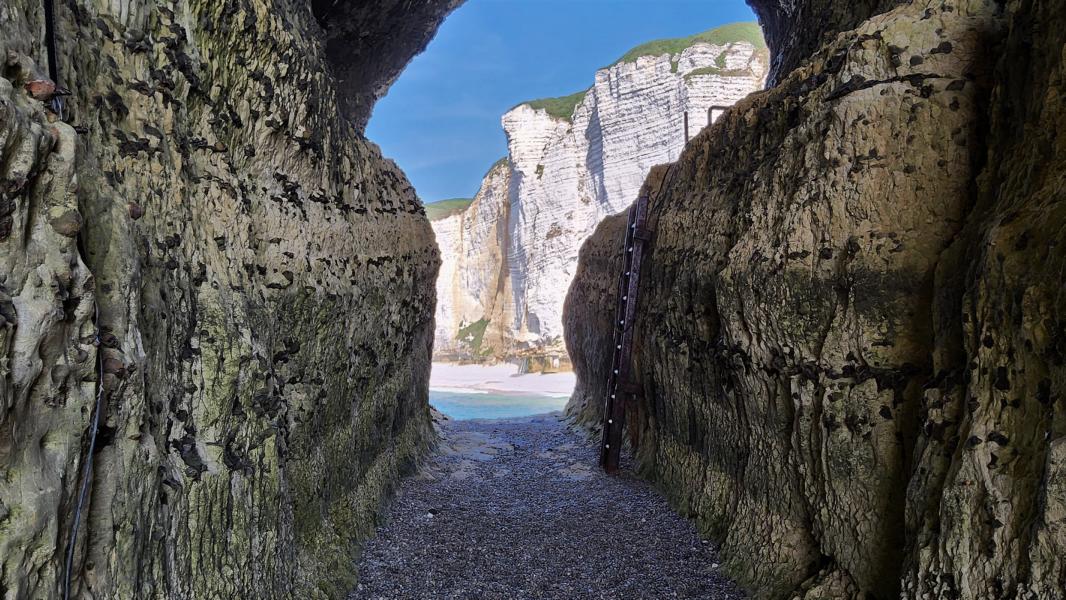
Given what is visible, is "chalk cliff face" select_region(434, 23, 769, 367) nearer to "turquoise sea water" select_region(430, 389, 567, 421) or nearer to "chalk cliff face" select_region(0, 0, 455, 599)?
"turquoise sea water" select_region(430, 389, 567, 421)

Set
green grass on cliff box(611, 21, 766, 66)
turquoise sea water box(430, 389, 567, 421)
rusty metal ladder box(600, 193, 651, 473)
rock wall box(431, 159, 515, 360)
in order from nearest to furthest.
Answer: rusty metal ladder box(600, 193, 651, 473)
turquoise sea water box(430, 389, 567, 421)
green grass on cliff box(611, 21, 766, 66)
rock wall box(431, 159, 515, 360)

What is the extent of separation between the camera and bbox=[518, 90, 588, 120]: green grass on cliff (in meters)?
39.7

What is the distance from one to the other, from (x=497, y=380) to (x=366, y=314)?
3136cm

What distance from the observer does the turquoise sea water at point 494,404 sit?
29.3 m

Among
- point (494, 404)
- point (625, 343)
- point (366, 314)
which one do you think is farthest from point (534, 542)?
point (494, 404)

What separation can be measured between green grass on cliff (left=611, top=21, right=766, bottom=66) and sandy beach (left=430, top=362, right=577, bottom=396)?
1923 cm

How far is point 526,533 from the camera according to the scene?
7.32 m

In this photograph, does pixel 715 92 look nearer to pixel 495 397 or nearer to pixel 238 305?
pixel 495 397

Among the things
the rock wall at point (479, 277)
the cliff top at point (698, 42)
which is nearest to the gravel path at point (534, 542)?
the cliff top at point (698, 42)

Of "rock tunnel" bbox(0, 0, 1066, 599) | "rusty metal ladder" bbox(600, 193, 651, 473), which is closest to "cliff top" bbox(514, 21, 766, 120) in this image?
"rusty metal ladder" bbox(600, 193, 651, 473)

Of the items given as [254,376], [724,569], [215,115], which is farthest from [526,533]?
[215,115]

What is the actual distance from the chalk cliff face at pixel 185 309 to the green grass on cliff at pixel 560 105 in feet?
111

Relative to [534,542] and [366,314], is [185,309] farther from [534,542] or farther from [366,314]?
[534,542]

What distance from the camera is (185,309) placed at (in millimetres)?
4082
